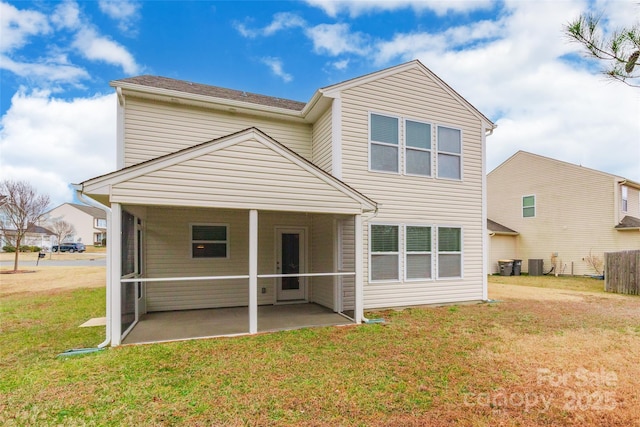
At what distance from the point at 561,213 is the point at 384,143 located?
47.7 ft

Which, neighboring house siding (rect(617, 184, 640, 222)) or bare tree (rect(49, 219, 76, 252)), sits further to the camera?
bare tree (rect(49, 219, 76, 252))

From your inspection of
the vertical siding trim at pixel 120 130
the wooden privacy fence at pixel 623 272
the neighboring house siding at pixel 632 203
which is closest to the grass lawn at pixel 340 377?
the vertical siding trim at pixel 120 130

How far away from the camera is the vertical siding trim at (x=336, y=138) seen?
25.9ft

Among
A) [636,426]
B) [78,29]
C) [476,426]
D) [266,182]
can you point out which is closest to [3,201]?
[78,29]

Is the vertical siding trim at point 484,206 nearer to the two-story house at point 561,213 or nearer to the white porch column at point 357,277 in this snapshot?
the white porch column at point 357,277

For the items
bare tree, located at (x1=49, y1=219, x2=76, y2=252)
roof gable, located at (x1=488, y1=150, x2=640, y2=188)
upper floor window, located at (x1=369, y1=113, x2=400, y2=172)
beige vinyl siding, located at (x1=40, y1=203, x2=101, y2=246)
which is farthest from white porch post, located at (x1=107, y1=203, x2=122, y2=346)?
beige vinyl siding, located at (x1=40, y1=203, x2=101, y2=246)

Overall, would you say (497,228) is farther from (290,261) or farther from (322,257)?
(290,261)

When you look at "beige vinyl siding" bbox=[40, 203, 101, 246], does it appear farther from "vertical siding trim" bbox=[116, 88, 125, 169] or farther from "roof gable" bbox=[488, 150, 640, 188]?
"roof gable" bbox=[488, 150, 640, 188]

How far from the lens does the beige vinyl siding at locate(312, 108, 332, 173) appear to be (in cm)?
828

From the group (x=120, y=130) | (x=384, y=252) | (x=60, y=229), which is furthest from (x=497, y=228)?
(x=60, y=229)

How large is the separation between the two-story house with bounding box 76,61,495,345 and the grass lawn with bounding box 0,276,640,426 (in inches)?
55.5

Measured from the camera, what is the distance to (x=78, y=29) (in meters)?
10.4

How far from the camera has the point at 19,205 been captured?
18.6 metres

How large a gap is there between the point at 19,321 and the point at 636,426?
1011 cm
